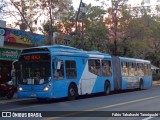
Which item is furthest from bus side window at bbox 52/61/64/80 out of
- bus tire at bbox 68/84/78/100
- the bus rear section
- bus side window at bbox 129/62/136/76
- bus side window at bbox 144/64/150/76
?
bus side window at bbox 144/64/150/76

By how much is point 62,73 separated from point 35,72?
1.58 m

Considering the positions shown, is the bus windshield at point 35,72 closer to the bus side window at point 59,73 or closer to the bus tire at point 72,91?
the bus side window at point 59,73

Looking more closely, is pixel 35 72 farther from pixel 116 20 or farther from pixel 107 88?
pixel 116 20

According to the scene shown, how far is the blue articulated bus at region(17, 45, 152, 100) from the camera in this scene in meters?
19.5

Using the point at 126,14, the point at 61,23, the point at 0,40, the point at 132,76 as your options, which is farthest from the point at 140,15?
the point at 0,40

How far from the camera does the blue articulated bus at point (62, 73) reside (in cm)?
1948

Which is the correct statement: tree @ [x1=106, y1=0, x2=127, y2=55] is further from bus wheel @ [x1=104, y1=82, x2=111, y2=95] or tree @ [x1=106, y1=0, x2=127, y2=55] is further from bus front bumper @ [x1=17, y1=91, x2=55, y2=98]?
bus front bumper @ [x1=17, y1=91, x2=55, y2=98]

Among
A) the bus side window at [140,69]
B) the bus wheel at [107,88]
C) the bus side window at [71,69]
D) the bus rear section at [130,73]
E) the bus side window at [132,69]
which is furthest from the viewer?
the bus side window at [140,69]

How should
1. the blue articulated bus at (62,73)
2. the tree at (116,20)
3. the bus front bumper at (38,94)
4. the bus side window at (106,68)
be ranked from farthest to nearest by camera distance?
the tree at (116,20) < the bus side window at (106,68) < the blue articulated bus at (62,73) < the bus front bumper at (38,94)

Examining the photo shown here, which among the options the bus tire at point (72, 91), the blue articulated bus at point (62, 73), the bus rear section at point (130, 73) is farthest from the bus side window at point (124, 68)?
the bus tire at point (72, 91)

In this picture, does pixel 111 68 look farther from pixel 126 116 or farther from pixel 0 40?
pixel 126 116

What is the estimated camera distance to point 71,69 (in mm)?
21469

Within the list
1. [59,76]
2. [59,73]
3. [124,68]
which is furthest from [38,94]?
[124,68]

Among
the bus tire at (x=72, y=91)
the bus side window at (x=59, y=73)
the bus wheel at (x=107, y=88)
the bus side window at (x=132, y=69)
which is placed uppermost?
the bus side window at (x=59, y=73)
